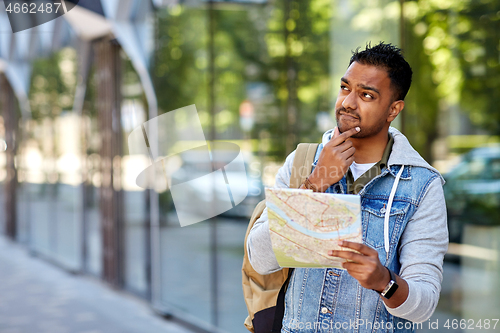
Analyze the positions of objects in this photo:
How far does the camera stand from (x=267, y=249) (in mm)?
1755

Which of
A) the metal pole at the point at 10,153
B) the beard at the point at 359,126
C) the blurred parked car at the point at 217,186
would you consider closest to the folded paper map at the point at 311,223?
the beard at the point at 359,126

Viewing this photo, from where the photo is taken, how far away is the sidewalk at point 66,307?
5422 mm

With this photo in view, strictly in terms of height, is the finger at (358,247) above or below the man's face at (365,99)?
below

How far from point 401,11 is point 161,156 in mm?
3199

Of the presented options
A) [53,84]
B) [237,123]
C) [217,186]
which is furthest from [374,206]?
[53,84]

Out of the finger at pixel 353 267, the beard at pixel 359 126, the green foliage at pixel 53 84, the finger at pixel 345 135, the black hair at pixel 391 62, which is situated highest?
the green foliage at pixel 53 84

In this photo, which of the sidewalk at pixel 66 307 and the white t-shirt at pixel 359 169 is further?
the sidewalk at pixel 66 307

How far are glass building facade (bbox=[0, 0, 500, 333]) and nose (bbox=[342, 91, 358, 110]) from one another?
1.54 m

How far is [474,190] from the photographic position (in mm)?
3059

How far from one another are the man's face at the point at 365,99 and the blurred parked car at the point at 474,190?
1.48 m

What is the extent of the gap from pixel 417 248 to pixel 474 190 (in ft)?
5.32

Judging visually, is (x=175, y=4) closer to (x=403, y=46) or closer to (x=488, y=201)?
(x=403, y=46)

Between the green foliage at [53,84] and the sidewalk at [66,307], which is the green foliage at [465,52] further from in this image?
the green foliage at [53,84]

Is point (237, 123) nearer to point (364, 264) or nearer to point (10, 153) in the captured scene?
point (364, 264)
